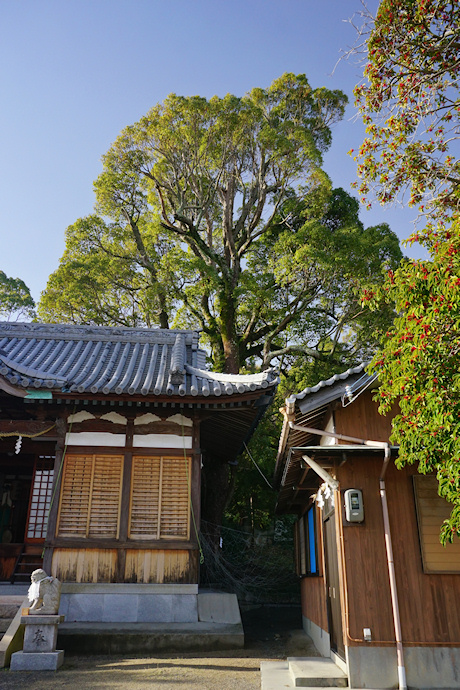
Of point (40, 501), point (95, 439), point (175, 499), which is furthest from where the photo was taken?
point (40, 501)

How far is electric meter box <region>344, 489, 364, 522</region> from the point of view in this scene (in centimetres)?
759

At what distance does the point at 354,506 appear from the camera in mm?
7629

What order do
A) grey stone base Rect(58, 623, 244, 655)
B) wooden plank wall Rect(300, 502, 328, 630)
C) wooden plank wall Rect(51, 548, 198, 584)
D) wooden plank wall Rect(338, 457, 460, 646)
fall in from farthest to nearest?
wooden plank wall Rect(51, 548, 198, 584) → wooden plank wall Rect(300, 502, 328, 630) → grey stone base Rect(58, 623, 244, 655) → wooden plank wall Rect(338, 457, 460, 646)

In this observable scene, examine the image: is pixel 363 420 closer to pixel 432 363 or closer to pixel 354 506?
pixel 354 506

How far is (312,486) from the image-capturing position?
10.6 metres

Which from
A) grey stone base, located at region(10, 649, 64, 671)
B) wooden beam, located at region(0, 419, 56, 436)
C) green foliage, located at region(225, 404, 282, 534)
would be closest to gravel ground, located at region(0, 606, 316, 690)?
grey stone base, located at region(10, 649, 64, 671)

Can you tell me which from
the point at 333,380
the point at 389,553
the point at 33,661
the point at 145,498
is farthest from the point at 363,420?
the point at 33,661

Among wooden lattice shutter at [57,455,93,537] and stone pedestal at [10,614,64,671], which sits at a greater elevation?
wooden lattice shutter at [57,455,93,537]

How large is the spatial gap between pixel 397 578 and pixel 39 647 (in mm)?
5508

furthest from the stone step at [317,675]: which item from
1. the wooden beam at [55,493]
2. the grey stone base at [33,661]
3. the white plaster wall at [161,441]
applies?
the wooden beam at [55,493]

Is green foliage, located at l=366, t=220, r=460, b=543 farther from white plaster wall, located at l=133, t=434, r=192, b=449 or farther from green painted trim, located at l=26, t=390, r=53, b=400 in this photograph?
green painted trim, located at l=26, t=390, r=53, b=400

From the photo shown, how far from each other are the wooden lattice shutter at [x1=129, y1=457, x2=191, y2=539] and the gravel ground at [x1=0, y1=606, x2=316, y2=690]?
2.27 meters

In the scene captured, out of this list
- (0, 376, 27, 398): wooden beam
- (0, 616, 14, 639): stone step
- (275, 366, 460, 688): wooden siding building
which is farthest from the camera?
(0, 376, 27, 398): wooden beam

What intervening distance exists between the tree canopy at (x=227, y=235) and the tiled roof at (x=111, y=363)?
5.06 metres
